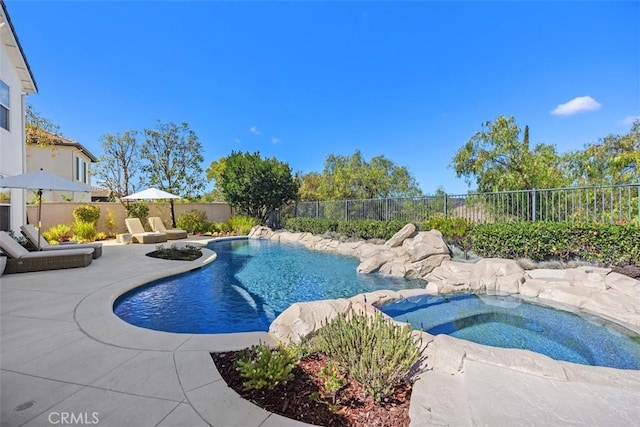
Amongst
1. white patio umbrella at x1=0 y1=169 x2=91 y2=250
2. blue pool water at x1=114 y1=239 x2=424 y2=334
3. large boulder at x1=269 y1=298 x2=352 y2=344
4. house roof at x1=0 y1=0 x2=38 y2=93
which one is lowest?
blue pool water at x1=114 y1=239 x2=424 y2=334

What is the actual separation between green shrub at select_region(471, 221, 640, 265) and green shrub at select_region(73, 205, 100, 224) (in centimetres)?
1748

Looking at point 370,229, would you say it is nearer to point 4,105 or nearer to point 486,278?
point 486,278

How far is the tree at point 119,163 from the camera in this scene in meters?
18.6

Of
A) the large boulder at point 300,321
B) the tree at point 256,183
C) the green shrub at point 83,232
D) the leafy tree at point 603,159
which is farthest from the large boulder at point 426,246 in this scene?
the green shrub at point 83,232

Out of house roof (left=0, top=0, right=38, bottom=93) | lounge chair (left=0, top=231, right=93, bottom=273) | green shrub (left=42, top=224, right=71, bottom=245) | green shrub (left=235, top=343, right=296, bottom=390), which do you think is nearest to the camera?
green shrub (left=235, top=343, right=296, bottom=390)

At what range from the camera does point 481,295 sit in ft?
21.8

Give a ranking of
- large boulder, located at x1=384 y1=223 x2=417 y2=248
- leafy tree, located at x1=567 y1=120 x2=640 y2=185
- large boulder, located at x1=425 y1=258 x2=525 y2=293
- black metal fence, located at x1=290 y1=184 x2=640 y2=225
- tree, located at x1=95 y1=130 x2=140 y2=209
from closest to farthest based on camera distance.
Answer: large boulder, located at x1=425 y1=258 x2=525 y2=293, black metal fence, located at x1=290 y1=184 x2=640 y2=225, leafy tree, located at x1=567 y1=120 x2=640 y2=185, large boulder, located at x1=384 y1=223 x2=417 y2=248, tree, located at x1=95 y1=130 x2=140 y2=209

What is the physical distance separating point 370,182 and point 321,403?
656 inches

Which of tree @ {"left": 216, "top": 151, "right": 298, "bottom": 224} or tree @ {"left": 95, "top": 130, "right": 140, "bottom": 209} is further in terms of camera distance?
tree @ {"left": 95, "top": 130, "right": 140, "bottom": 209}

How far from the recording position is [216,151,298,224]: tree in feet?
60.6

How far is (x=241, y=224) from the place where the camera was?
61.6 feet

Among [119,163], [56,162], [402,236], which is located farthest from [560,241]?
[56,162]

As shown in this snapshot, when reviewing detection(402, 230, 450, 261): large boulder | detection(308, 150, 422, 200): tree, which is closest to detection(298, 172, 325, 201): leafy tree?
detection(308, 150, 422, 200): tree

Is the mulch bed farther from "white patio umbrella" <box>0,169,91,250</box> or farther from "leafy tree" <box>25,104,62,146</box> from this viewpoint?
"leafy tree" <box>25,104,62,146</box>
